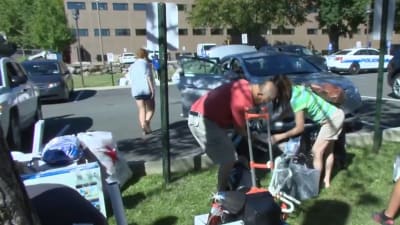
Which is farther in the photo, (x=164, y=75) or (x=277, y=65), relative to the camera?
(x=277, y=65)

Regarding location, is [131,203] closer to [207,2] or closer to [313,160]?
[313,160]

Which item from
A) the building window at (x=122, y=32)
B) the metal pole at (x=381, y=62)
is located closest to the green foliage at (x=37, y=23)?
the building window at (x=122, y=32)

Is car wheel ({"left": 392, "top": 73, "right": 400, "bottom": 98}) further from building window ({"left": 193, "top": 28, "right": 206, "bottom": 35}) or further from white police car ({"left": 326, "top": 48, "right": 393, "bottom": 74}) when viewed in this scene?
building window ({"left": 193, "top": 28, "right": 206, "bottom": 35})

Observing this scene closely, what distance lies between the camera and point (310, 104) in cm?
489

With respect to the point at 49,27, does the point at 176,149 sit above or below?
below

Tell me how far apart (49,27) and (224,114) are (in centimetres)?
5220

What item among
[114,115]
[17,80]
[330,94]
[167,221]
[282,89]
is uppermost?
[282,89]

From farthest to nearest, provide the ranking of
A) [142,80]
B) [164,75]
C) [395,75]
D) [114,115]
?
1. [395,75]
2. [114,115]
3. [142,80]
4. [164,75]

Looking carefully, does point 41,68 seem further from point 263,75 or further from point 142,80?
point 263,75

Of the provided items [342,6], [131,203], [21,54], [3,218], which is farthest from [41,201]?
[21,54]

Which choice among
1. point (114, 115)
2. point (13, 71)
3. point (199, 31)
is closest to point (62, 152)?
point (13, 71)

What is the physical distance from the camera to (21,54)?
5016cm

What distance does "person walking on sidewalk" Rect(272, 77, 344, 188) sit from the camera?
4.77 m

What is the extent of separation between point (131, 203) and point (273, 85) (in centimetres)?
210
